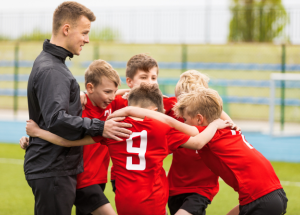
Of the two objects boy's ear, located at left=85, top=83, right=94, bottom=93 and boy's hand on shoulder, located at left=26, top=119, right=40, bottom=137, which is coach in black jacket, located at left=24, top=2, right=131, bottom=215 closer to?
boy's hand on shoulder, located at left=26, top=119, right=40, bottom=137

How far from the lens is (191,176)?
10.1 ft

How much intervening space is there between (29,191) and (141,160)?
348cm

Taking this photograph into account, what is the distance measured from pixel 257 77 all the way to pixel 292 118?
7.53 ft

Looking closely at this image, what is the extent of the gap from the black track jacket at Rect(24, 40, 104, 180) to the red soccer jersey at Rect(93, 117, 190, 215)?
0.23 metres

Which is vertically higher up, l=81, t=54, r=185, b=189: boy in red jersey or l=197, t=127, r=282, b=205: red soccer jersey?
l=81, t=54, r=185, b=189: boy in red jersey

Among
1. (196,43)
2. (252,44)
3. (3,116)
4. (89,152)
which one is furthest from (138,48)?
(89,152)

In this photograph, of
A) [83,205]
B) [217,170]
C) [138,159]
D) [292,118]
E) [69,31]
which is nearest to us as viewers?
[138,159]

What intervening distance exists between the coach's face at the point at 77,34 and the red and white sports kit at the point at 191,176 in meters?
1.22

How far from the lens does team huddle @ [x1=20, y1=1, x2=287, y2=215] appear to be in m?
2.49

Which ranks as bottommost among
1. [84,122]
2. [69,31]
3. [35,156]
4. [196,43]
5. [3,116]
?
[3,116]

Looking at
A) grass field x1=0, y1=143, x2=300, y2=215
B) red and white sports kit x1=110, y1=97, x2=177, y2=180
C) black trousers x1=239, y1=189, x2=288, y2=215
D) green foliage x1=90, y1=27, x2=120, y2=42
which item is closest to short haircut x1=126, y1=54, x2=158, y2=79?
red and white sports kit x1=110, y1=97, x2=177, y2=180

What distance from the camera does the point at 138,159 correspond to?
2467 mm

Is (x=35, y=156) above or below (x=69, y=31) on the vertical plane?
below

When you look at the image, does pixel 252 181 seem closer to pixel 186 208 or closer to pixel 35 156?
pixel 186 208
